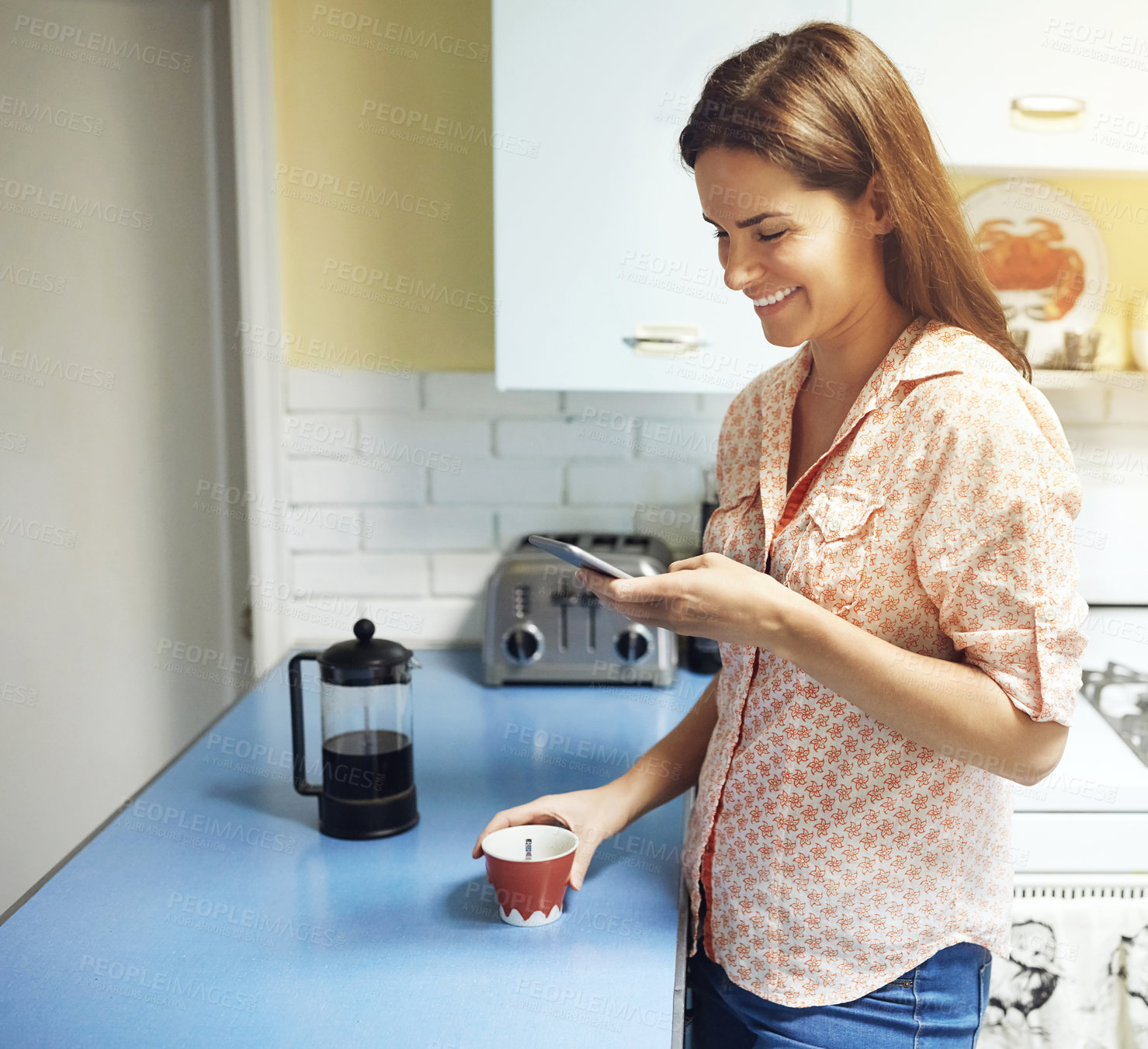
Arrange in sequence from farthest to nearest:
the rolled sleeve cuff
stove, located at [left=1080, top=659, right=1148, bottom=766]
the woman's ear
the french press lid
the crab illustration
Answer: the crab illustration, stove, located at [left=1080, top=659, right=1148, bottom=766], the french press lid, the woman's ear, the rolled sleeve cuff

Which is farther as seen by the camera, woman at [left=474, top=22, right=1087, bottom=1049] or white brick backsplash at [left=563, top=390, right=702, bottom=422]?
white brick backsplash at [left=563, top=390, right=702, bottom=422]

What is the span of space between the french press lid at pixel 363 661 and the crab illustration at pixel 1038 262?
3.95ft

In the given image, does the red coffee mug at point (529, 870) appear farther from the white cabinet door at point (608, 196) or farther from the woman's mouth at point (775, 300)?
the white cabinet door at point (608, 196)

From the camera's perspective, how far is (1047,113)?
4.77 feet

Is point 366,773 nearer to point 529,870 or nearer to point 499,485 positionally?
point 529,870

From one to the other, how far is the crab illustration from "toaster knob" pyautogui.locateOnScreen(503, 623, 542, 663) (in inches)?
37.2

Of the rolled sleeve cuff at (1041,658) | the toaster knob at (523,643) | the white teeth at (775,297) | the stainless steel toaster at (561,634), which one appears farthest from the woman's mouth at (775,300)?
the toaster knob at (523,643)

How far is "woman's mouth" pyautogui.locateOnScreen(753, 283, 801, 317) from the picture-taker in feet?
3.06

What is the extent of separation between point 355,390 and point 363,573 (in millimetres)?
318

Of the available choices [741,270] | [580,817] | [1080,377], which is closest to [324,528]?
[580,817]

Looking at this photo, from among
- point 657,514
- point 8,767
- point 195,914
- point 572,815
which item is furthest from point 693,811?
point 8,767

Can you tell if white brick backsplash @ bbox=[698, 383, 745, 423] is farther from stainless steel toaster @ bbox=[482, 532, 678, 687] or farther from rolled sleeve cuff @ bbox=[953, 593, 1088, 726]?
rolled sleeve cuff @ bbox=[953, 593, 1088, 726]

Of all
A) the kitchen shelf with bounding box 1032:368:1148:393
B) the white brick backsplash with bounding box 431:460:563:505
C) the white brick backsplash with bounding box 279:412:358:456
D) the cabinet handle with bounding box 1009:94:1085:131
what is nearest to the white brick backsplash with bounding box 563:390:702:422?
the white brick backsplash with bounding box 431:460:563:505

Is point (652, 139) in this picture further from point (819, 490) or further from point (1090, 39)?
point (819, 490)
